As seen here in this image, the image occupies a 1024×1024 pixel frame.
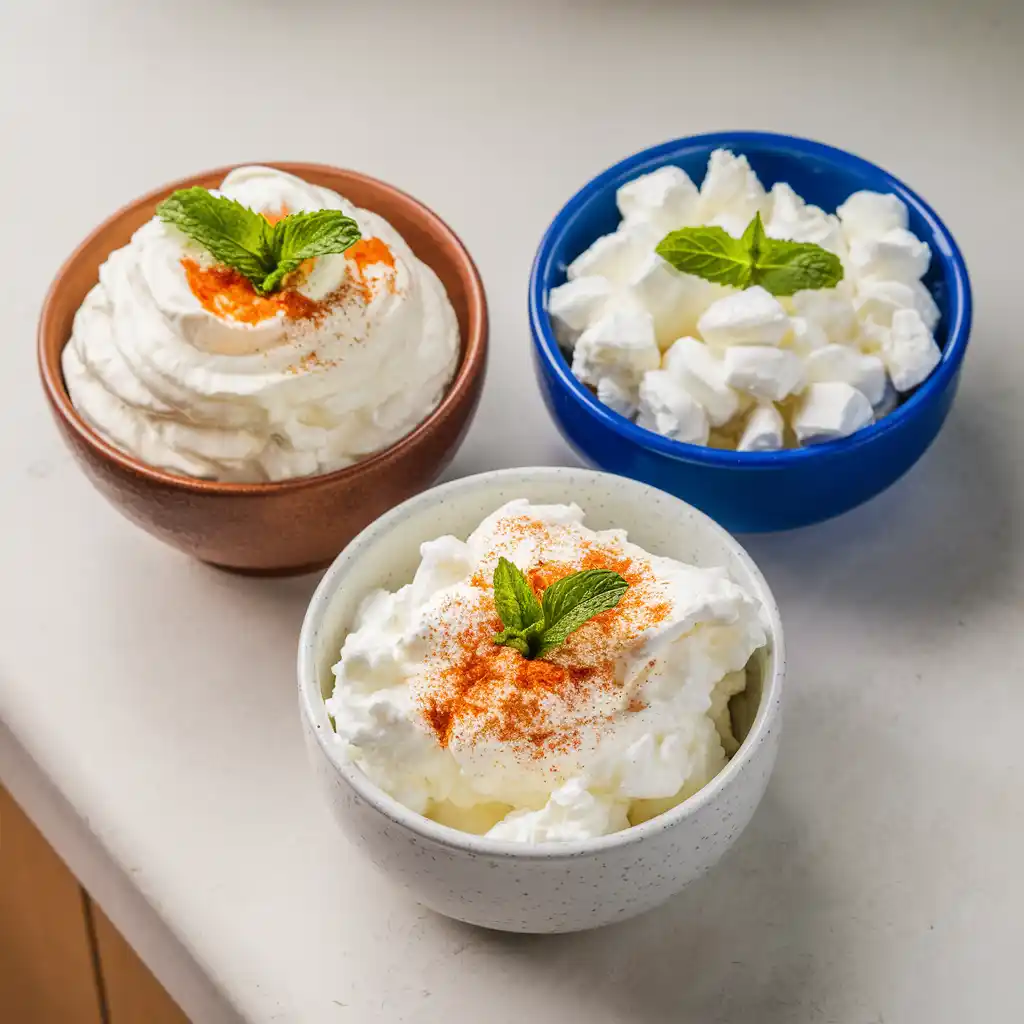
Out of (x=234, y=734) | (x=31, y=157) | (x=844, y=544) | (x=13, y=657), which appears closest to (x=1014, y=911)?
(x=844, y=544)

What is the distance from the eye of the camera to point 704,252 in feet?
3.86

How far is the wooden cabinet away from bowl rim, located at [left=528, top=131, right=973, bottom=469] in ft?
2.20

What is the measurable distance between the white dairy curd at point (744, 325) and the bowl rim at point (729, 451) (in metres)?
0.01

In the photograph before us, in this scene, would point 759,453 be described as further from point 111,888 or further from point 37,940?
point 37,940

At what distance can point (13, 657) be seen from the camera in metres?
1.19

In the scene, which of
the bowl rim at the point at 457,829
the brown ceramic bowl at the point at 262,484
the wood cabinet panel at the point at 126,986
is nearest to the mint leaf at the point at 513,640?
the bowl rim at the point at 457,829

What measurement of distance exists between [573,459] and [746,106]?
0.55m

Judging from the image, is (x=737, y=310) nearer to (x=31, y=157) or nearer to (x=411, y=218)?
(x=411, y=218)

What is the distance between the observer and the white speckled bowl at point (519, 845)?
0.85 metres

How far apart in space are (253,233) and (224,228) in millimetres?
23

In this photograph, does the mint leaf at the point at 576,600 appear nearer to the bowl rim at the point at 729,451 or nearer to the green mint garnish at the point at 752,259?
the bowl rim at the point at 729,451

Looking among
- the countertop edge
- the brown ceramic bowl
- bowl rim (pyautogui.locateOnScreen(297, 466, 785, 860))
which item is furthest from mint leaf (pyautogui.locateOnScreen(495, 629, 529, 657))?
the countertop edge

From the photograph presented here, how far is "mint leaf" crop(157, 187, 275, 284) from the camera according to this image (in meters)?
1.10

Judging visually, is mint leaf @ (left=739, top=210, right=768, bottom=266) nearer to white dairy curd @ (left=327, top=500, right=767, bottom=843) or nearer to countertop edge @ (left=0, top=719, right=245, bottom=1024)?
white dairy curd @ (left=327, top=500, right=767, bottom=843)
